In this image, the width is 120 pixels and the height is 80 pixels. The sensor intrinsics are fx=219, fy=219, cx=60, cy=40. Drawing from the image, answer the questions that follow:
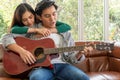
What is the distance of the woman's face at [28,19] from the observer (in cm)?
216

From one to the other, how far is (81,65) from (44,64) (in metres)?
0.68

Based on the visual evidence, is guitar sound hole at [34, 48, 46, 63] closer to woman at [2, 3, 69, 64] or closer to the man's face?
woman at [2, 3, 69, 64]

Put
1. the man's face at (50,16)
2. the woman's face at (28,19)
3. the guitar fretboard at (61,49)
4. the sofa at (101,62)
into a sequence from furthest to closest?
the sofa at (101,62) < the woman's face at (28,19) < the man's face at (50,16) < the guitar fretboard at (61,49)

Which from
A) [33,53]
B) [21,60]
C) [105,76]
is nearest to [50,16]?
[33,53]

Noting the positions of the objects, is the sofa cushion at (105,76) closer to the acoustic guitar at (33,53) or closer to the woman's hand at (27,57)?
the acoustic guitar at (33,53)

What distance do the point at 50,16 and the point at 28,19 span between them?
243mm

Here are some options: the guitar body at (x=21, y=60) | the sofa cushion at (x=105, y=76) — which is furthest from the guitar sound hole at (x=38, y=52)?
the sofa cushion at (x=105, y=76)

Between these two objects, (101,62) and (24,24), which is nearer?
(24,24)

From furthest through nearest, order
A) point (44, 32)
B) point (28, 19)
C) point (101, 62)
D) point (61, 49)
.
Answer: point (101, 62)
point (28, 19)
point (44, 32)
point (61, 49)

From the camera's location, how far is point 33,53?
6.44 ft

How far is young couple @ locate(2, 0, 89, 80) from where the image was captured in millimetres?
1920

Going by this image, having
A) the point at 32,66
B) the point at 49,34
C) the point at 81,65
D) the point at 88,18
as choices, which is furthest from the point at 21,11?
the point at 88,18

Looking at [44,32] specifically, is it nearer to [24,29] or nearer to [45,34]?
[45,34]

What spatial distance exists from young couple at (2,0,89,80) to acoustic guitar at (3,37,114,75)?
0.04 metres
